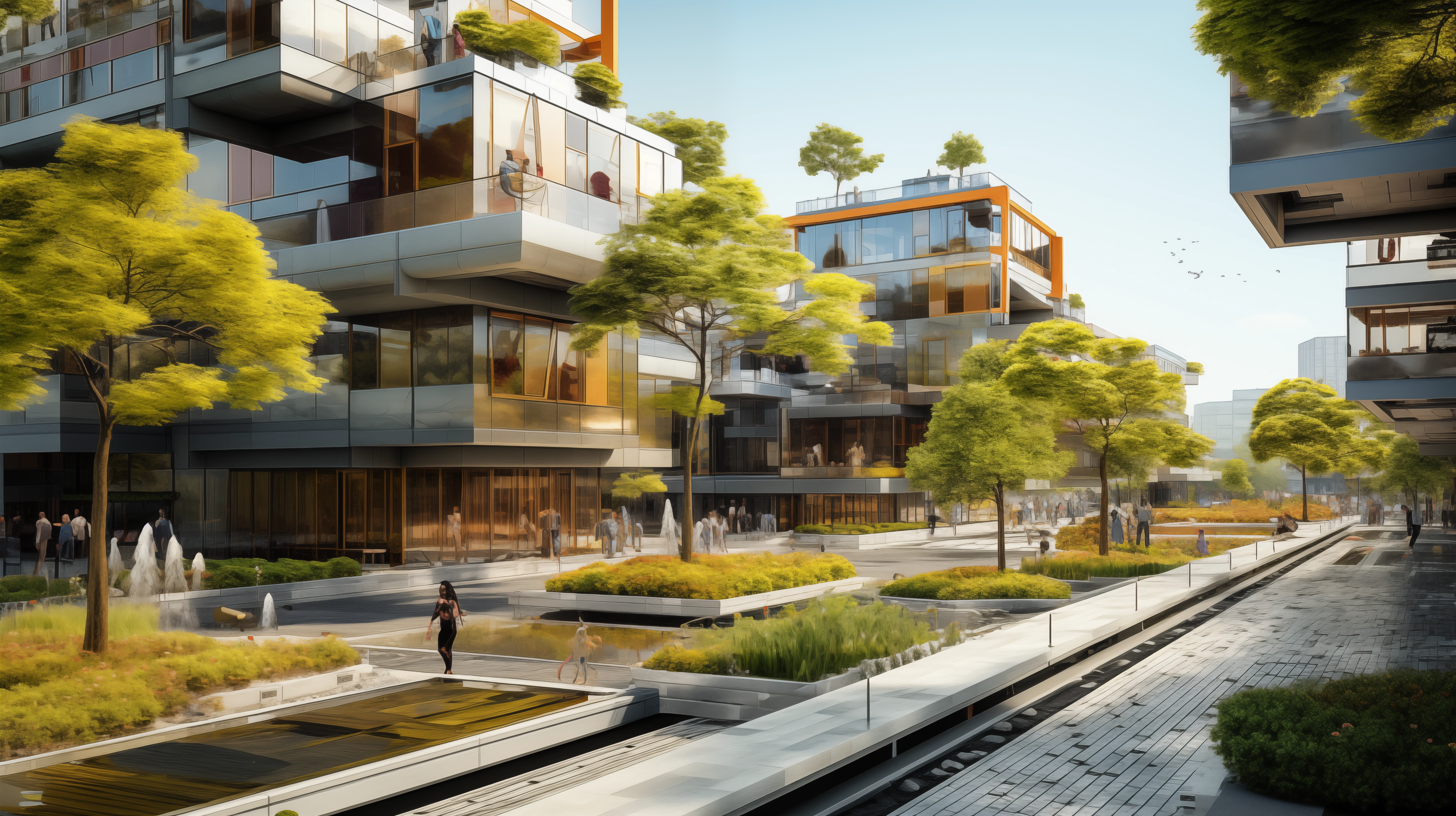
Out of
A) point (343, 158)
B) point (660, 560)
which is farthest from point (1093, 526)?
point (343, 158)

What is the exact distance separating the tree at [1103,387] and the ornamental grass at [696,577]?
32.1 feet

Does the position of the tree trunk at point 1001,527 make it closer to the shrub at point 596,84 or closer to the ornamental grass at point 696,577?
the ornamental grass at point 696,577

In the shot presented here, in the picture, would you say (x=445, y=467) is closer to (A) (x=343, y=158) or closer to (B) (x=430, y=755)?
(A) (x=343, y=158)

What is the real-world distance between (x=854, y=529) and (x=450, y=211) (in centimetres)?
2956

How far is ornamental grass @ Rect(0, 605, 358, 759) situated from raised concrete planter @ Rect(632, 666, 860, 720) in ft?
17.0

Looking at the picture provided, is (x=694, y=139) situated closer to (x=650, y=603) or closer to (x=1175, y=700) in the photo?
(x=650, y=603)

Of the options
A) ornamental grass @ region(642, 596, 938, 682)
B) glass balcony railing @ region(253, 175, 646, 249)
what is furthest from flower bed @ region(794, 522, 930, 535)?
ornamental grass @ region(642, 596, 938, 682)

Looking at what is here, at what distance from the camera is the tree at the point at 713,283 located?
2402 cm

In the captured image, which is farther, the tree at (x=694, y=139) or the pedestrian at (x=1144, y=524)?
the tree at (x=694, y=139)

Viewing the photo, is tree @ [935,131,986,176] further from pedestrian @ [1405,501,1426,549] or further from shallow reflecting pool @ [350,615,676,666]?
A: shallow reflecting pool @ [350,615,676,666]

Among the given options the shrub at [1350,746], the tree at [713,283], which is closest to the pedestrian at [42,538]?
the tree at [713,283]

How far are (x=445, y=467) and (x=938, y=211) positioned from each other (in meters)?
41.8

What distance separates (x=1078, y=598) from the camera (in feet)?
78.6

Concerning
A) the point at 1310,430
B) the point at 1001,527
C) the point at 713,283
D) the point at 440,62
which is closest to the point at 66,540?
the point at 440,62
